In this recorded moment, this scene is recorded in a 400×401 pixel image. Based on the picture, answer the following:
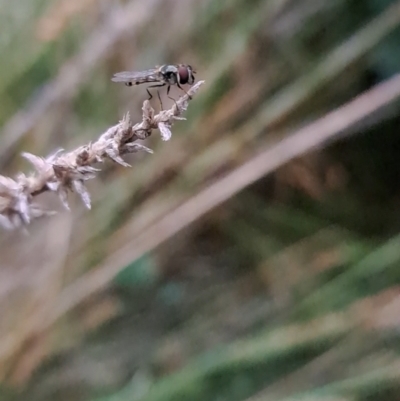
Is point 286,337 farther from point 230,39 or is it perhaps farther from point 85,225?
point 230,39

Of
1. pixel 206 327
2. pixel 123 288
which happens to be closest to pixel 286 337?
pixel 206 327

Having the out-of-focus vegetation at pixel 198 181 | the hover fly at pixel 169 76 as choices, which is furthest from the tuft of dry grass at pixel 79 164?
the out-of-focus vegetation at pixel 198 181

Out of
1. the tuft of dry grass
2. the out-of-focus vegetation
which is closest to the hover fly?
the out-of-focus vegetation

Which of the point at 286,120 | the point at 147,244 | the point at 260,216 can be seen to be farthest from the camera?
the point at 260,216

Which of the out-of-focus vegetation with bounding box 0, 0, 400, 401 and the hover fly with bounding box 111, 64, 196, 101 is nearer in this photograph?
the hover fly with bounding box 111, 64, 196, 101

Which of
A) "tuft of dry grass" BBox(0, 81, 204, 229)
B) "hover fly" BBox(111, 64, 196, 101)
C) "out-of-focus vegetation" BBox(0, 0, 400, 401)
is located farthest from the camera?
"out-of-focus vegetation" BBox(0, 0, 400, 401)

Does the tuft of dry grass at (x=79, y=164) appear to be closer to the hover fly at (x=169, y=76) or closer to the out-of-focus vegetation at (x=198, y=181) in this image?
the hover fly at (x=169, y=76)

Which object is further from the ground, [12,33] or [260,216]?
[12,33]

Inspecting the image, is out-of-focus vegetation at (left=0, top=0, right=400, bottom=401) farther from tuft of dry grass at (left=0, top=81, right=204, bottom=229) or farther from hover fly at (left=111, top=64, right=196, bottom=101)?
tuft of dry grass at (left=0, top=81, right=204, bottom=229)
